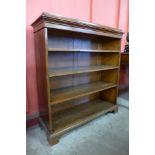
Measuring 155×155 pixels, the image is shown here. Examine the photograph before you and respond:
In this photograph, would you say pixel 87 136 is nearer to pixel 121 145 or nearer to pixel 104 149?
pixel 104 149

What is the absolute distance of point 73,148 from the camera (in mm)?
1456

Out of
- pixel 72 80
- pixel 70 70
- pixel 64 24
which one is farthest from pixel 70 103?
pixel 64 24

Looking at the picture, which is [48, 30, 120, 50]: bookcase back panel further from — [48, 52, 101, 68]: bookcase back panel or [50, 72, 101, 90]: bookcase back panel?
[50, 72, 101, 90]: bookcase back panel

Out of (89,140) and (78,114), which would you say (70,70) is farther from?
(89,140)

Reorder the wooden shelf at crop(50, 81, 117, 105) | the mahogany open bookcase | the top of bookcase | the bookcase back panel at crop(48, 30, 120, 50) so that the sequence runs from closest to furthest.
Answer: the top of bookcase, the mahogany open bookcase, the wooden shelf at crop(50, 81, 117, 105), the bookcase back panel at crop(48, 30, 120, 50)

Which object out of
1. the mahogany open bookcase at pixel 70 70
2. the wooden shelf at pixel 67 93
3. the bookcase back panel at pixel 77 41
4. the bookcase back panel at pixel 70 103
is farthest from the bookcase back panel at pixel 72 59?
the bookcase back panel at pixel 70 103

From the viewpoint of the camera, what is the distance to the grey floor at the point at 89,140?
1415 millimetres

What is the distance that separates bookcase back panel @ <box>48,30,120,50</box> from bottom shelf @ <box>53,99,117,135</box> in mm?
982

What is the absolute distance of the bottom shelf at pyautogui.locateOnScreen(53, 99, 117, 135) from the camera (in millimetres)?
1624

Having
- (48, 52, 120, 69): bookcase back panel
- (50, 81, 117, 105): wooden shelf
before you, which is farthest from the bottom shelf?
(48, 52, 120, 69): bookcase back panel

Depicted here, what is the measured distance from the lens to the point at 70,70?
5.49ft
